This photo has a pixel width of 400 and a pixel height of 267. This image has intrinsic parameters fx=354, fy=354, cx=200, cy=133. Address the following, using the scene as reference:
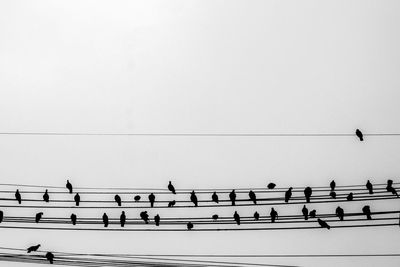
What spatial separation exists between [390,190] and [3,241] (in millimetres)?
7049

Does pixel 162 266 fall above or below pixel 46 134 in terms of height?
below

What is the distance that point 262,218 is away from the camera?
6215 millimetres

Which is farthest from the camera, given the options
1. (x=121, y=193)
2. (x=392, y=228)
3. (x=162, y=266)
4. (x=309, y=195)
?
(x=392, y=228)

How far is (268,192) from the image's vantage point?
20.4 ft

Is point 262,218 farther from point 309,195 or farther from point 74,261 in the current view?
point 74,261

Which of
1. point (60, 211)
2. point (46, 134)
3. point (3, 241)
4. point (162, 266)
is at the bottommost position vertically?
point (162, 266)

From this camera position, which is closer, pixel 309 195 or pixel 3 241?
pixel 309 195

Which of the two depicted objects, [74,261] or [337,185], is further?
[337,185]

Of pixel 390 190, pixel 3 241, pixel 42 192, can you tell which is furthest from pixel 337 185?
pixel 3 241

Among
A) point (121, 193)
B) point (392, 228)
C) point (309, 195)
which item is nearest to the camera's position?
point (309, 195)

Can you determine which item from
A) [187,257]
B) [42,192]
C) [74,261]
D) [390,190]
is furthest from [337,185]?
[42,192]

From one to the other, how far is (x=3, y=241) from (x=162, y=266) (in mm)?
3251

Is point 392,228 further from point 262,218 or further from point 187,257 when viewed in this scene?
point 187,257

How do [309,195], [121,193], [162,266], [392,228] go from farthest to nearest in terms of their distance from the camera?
[392,228] → [121,193] → [162,266] → [309,195]
